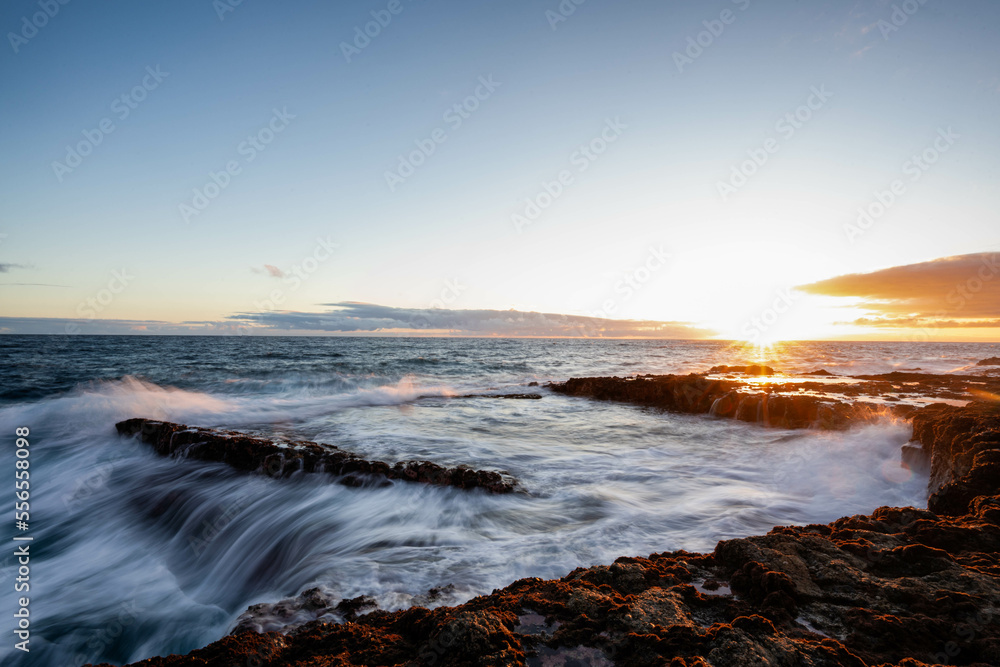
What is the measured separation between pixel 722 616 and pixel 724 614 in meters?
0.03

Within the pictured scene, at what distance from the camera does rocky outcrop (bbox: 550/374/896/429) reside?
11568 mm

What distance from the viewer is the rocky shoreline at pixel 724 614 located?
7.82ft

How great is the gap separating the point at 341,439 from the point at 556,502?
6456 millimetres

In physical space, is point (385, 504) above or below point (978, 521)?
below

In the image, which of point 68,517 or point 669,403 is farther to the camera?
point 669,403

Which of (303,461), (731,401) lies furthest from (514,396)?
(303,461)

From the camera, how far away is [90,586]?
5.19 metres

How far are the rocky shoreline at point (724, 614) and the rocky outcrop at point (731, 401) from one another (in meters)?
8.55

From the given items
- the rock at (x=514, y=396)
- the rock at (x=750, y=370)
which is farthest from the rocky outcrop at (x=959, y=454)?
the rock at (x=750, y=370)

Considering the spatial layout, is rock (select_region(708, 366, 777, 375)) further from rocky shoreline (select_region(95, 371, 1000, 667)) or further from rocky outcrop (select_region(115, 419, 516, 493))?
rocky shoreline (select_region(95, 371, 1000, 667))

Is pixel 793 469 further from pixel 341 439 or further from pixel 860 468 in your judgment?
pixel 341 439

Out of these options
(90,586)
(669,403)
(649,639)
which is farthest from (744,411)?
(90,586)

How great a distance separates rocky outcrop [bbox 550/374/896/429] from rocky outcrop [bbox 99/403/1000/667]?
9189 mm

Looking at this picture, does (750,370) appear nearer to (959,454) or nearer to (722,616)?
(959,454)
